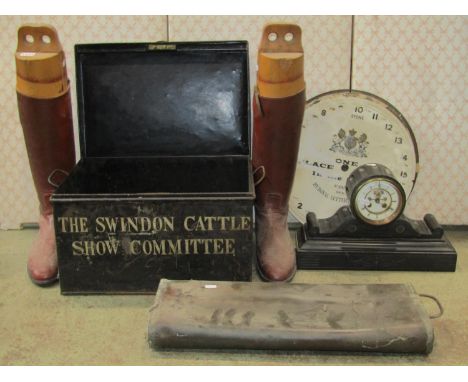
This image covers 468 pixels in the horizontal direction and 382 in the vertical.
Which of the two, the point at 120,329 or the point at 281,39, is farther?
the point at 281,39

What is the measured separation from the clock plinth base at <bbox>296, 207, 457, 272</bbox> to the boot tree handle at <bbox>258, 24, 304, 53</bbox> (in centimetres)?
57

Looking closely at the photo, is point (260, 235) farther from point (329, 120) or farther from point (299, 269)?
point (329, 120)

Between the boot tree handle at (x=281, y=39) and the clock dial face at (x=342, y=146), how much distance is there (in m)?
0.39

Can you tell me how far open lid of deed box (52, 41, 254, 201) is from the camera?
6.81 ft

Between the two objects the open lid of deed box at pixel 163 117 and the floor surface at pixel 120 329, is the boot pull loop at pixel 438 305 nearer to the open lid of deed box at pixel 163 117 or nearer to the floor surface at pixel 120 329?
the floor surface at pixel 120 329

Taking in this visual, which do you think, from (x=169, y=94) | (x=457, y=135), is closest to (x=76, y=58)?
(x=169, y=94)

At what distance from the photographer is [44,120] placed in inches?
73.6

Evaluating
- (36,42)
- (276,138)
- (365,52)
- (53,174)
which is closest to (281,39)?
(276,138)

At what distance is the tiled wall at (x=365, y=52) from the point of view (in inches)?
84.2

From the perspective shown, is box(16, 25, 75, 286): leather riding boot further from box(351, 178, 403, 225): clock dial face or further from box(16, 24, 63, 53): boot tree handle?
box(351, 178, 403, 225): clock dial face

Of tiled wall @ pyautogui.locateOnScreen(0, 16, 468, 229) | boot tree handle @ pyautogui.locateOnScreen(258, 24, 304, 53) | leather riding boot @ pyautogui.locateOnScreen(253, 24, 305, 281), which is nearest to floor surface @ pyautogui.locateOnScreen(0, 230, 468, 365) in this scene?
leather riding boot @ pyautogui.locateOnScreen(253, 24, 305, 281)

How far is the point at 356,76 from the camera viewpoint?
2.18 m

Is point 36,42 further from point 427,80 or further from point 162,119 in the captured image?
point 427,80

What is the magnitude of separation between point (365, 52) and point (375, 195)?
21.4 inches
